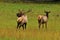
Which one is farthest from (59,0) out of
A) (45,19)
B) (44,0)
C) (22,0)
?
(45,19)

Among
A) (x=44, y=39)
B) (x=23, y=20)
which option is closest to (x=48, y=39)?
(x=44, y=39)

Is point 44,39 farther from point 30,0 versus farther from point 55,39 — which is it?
point 30,0

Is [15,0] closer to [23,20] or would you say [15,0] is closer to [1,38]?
[23,20]

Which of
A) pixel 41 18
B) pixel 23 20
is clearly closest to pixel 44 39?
pixel 23 20

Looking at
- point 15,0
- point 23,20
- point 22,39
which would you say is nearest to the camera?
point 22,39

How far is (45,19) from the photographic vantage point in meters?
22.1

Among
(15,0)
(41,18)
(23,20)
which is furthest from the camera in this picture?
(15,0)

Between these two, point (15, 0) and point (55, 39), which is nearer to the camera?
point (55, 39)

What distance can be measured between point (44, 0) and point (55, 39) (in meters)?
47.1

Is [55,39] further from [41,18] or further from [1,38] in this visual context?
[41,18]

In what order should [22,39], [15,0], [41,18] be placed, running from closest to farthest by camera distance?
[22,39] → [41,18] → [15,0]

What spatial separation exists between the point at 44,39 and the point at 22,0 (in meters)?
46.3

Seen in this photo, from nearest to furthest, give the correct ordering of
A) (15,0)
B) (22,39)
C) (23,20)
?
(22,39) < (23,20) < (15,0)

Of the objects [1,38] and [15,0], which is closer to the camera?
[1,38]
